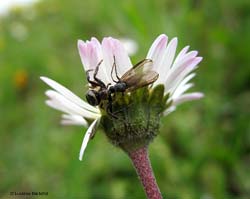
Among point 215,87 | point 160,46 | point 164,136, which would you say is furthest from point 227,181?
point 160,46

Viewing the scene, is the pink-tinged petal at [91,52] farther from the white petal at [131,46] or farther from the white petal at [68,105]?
the white petal at [131,46]

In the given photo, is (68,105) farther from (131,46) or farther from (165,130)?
(131,46)

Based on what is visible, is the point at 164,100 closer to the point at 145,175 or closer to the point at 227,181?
the point at 145,175

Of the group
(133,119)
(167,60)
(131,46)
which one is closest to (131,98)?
(133,119)

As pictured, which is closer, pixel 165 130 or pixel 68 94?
pixel 68 94

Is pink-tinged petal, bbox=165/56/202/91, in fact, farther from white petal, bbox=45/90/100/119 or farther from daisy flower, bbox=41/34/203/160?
white petal, bbox=45/90/100/119

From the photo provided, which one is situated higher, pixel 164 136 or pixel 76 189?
pixel 164 136
